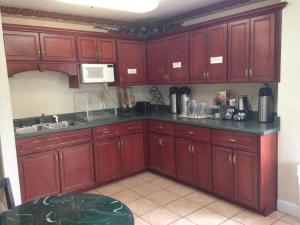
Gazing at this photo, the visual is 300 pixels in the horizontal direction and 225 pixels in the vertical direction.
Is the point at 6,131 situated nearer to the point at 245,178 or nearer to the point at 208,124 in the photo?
the point at 208,124

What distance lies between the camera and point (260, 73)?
2.85 m

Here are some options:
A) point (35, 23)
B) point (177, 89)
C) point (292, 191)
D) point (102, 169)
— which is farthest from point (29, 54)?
point (292, 191)

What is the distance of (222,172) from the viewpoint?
3059 millimetres

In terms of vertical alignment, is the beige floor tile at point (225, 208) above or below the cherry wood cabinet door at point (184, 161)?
below

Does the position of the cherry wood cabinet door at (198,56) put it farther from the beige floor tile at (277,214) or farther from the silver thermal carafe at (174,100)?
the beige floor tile at (277,214)

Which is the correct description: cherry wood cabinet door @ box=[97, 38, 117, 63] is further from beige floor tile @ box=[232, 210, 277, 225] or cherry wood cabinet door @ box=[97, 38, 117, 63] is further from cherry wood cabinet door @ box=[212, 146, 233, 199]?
beige floor tile @ box=[232, 210, 277, 225]

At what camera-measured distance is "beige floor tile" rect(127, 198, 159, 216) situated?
9.76 ft

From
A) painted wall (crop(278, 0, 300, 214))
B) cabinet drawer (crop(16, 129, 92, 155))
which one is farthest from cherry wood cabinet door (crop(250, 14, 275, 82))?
cabinet drawer (crop(16, 129, 92, 155))

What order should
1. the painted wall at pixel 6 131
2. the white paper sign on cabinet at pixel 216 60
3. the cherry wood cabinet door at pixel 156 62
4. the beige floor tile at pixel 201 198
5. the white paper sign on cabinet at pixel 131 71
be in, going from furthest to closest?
1. the white paper sign on cabinet at pixel 131 71
2. the cherry wood cabinet door at pixel 156 62
3. the white paper sign on cabinet at pixel 216 60
4. the beige floor tile at pixel 201 198
5. the painted wall at pixel 6 131

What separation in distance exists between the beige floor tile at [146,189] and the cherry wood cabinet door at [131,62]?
5.09 ft

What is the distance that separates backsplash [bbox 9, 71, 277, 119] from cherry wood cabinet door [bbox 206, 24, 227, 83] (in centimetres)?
34

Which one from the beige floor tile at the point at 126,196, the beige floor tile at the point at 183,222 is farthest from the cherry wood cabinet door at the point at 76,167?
the beige floor tile at the point at 183,222

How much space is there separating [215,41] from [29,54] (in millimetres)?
2269

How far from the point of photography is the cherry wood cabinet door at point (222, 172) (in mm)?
2977
